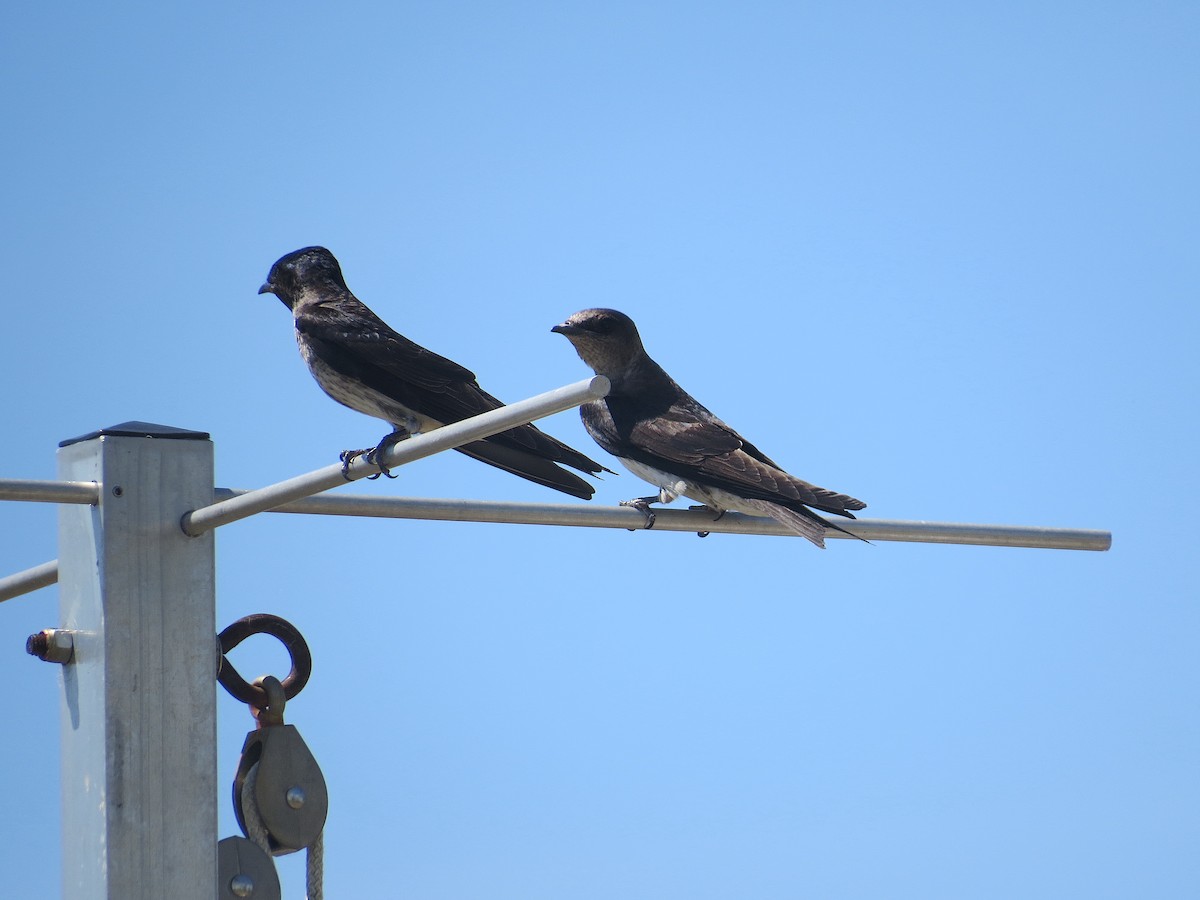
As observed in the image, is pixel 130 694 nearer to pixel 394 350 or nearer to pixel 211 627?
pixel 211 627

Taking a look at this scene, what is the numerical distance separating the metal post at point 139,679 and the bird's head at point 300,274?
371 centimetres

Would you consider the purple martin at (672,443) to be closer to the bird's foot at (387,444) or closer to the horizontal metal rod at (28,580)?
the bird's foot at (387,444)

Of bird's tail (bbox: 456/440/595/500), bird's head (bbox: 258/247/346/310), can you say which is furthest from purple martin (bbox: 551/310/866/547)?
bird's head (bbox: 258/247/346/310)

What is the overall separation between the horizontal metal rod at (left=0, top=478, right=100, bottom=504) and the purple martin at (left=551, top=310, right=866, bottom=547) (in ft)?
9.98

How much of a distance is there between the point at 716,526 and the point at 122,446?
2.67 metres

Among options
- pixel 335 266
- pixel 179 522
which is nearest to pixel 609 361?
pixel 335 266

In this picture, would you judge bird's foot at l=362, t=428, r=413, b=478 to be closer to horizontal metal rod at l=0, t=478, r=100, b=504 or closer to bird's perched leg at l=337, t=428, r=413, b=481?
bird's perched leg at l=337, t=428, r=413, b=481

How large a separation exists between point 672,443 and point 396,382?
164 cm

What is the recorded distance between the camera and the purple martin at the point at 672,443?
631 centimetres

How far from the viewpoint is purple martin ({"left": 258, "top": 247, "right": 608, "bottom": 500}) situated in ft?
18.2

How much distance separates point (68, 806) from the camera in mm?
3293

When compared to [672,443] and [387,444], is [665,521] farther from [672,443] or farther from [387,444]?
[672,443]

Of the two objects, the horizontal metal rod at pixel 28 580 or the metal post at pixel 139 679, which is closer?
the metal post at pixel 139 679

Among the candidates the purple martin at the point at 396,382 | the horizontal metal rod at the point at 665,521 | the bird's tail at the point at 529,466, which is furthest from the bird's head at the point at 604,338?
the bird's tail at the point at 529,466
